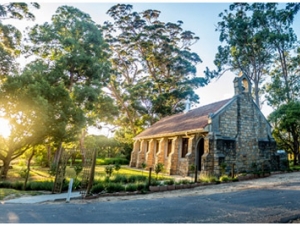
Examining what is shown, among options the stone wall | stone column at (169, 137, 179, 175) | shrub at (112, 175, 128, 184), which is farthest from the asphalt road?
stone column at (169, 137, 179, 175)

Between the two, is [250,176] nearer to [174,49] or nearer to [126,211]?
[126,211]

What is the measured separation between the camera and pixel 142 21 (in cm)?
3512

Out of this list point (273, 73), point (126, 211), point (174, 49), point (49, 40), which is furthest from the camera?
point (174, 49)

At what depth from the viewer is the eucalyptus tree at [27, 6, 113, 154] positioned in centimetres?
2252

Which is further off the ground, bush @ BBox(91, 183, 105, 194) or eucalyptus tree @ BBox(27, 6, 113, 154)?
eucalyptus tree @ BBox(27, 6, 113, 154)

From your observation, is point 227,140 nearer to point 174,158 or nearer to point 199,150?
point 199,150

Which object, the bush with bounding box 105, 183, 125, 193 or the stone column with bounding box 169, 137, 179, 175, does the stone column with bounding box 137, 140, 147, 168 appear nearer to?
the stone column with bounding box 169, 137, 179, 175

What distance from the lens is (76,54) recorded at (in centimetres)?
2288

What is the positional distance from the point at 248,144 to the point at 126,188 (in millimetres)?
12149

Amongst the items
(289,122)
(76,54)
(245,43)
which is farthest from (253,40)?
(76,54)

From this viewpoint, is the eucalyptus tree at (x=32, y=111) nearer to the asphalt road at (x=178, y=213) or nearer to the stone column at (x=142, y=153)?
the asphalt road at (x=178, y=213)

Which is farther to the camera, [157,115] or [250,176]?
[157,115]

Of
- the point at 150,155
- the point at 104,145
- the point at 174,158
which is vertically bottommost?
the point at 174,158

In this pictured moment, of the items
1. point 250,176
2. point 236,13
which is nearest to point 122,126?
point 236,13
